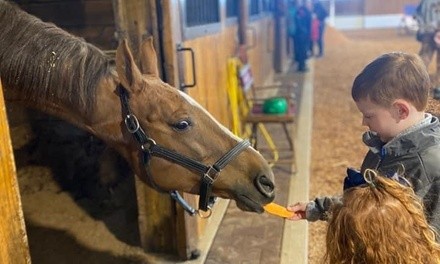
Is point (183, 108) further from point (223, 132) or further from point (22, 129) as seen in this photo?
Answer: point (22, 129)

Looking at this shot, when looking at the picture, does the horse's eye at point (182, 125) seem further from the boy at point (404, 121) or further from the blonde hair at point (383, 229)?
the blonde hair at point (383, 229)

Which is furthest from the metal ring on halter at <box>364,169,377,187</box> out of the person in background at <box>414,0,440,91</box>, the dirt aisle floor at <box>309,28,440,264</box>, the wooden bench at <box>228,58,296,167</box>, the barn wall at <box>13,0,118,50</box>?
the person in background at <box>414,0,440,91</box>

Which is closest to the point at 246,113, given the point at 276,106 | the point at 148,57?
the point at 276,106

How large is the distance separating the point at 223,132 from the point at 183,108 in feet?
0.58

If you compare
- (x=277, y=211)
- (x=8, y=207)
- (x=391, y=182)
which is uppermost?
(x=391, y=182)

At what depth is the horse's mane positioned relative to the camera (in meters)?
1.65

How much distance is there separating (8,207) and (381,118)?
42.4 inches

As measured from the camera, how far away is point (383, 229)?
982 mm

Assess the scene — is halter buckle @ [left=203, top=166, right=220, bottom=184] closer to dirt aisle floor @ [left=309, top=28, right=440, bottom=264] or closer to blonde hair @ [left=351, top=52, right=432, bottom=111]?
blonde hair @ [left=351, top=52, right=432, bottom=111]

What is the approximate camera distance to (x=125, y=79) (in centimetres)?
163

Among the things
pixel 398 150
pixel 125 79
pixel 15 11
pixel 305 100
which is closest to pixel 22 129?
pixel 15 11

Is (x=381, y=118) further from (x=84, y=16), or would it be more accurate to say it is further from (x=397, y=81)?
(x=84, y=16)

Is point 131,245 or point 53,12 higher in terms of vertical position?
point 53,12

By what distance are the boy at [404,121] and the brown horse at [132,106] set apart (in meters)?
0.50
